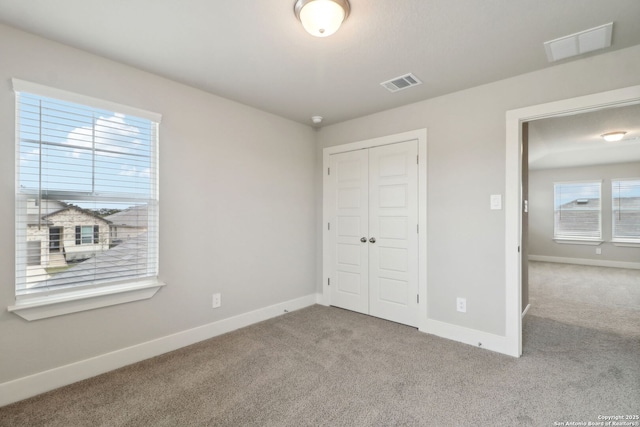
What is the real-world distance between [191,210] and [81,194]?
2.73 ft

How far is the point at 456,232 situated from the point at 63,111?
135 inches

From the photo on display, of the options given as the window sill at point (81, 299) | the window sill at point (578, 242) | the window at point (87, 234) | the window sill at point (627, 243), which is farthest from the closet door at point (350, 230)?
the window sill at point (627, 243)

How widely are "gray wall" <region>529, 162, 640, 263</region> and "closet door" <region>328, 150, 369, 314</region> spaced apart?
632 centimetres

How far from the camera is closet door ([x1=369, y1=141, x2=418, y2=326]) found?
321 cm

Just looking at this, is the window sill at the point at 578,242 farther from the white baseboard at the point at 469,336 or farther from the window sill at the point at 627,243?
the white baseboard at the point at 469,336

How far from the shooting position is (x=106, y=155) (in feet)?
7.48

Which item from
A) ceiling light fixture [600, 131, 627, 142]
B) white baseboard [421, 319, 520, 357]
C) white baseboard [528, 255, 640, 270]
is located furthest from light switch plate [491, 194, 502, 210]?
white baseboard [528, 255, 640, 270]

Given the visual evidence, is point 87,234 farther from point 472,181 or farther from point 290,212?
point 472,181

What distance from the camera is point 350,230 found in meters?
3.77

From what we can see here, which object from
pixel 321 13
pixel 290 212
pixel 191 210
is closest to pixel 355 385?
pixel 191 210

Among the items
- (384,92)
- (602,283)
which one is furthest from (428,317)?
(602,283)

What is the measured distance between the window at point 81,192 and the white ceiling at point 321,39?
19.4 inches

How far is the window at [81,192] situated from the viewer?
1.96 meters

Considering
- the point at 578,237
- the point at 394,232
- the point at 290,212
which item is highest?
the point at 290,212
